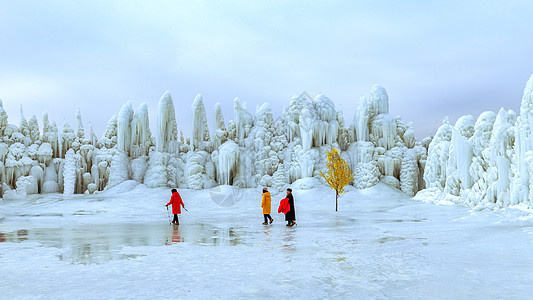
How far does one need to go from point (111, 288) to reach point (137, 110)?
35916mm

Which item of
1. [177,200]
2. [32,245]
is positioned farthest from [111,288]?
[177,200]

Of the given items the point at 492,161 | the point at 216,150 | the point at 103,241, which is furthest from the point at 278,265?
the point at 216,150

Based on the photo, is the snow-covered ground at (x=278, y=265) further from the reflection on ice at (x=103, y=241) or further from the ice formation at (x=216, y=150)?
the ice formation at (x=216, y=150)

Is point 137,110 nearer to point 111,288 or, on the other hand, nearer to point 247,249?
point 247,249

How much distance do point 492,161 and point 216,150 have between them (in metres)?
25.1

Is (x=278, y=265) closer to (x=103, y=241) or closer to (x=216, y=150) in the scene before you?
(x=103, y=241)

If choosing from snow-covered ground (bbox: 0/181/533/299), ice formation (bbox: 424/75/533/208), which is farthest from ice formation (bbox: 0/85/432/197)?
snow-covered ground (bbox: 0/181/533/299)

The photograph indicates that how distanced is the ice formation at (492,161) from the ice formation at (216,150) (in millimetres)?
9631

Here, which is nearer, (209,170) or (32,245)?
(32,245)

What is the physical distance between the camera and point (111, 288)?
5355 millimetres

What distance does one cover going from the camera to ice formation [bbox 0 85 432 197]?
1403 inches

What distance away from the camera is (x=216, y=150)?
125ft

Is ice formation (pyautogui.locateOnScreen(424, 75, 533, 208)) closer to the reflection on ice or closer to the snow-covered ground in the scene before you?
the snow-covered ground

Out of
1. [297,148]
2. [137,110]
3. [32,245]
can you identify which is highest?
[137,110]
